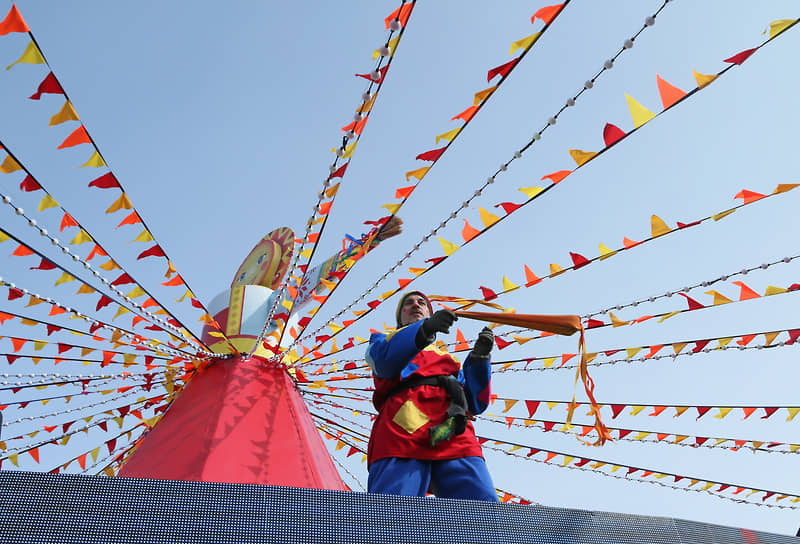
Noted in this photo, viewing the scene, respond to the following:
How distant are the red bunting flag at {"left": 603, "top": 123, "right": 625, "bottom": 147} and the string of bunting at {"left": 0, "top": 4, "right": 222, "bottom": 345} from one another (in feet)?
9.26

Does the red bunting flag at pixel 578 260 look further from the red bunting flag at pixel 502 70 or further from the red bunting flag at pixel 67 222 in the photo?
the red bunting flag at pixel 67 222

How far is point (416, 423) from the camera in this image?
124 inches

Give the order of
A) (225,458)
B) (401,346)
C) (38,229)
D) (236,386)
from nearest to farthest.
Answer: (401,346), (38,229), (225,458), (236,386)

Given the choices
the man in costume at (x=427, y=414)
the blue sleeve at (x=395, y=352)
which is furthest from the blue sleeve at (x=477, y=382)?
the blue sleeve at (x=395, y=352)

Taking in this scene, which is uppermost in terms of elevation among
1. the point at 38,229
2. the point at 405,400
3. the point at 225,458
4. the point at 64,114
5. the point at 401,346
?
the point at 64,114

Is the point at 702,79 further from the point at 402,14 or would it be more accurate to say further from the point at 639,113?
the point at 402,14

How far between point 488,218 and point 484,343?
106 cm

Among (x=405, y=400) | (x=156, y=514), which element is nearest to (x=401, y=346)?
(x=405, y=400)

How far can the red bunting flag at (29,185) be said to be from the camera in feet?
12.8

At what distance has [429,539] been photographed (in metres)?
2.00

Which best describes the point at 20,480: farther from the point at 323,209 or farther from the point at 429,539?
the point at 323,209

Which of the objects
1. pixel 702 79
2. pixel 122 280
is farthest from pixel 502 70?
pixel 122 280

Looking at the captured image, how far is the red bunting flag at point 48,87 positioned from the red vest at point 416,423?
228 cm

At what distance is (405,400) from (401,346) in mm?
289
